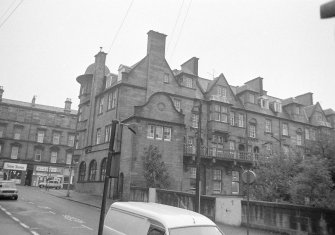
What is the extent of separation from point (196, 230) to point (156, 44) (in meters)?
31.3

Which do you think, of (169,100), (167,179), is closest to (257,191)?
(167,179)

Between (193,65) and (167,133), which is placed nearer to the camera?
(167,133)

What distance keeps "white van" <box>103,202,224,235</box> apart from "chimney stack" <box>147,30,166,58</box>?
95.2ft

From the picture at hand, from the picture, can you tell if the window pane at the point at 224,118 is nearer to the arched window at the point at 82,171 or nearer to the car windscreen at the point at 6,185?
the arched window at the point at 82,171

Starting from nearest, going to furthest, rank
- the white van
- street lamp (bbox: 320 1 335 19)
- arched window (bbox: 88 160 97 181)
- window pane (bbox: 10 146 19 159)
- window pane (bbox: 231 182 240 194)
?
street lamp (bbox: 320 1 335 19)
the white van
arched window (bbox: 88 160 97 181)
window pane (bbox: 231 182 240 194)
window pane (bbox: 10 146 19 159)

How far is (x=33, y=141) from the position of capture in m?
61.7

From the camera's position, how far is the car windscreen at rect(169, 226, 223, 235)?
6.66 m

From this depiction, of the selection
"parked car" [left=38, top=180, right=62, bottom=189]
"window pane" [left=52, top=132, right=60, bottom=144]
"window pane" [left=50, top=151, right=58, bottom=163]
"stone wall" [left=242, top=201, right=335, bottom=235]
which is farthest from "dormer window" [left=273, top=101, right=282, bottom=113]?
"window pane" [left=50, top=151, right=58, bottom=163]

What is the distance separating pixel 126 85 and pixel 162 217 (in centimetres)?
2780

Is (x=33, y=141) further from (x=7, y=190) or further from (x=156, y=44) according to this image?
(x=7, y=190)

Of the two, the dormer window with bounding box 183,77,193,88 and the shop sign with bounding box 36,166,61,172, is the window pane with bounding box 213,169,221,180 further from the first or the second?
the shop sign with bounding box 36,166,61,172

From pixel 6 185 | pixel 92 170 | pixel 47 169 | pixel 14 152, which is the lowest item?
pixel 6 185

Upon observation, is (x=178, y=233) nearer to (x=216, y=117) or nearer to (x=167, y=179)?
(x=167, y=179)

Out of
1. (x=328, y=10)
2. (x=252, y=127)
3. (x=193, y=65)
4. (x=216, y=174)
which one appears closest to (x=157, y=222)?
(x=328, y=10)
